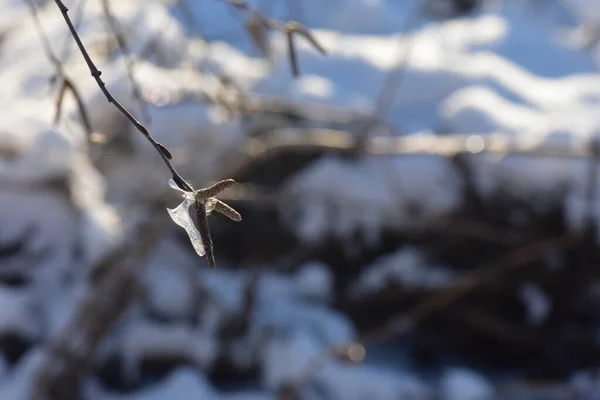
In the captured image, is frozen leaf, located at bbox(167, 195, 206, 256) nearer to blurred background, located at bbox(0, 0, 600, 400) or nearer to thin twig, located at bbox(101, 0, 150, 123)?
thin twig, located at bbox(101, 0, 150, 123)

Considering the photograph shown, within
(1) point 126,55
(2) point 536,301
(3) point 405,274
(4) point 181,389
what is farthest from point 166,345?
(1) point 126,55

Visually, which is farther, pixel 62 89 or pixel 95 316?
pixel 95 316

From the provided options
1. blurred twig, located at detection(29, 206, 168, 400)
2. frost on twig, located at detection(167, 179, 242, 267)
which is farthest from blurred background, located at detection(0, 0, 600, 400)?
frost on twig, located at detection(167, 179, 242, 267)

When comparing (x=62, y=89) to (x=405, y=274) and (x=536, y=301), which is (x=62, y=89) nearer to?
(x=405, y=274)

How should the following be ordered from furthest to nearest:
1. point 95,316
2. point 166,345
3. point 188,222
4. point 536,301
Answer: point 536,301
point 166,345
point 95,316
point 188,222

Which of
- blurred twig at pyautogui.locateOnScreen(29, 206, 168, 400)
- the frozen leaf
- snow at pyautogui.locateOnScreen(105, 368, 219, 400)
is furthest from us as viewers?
snow at pyautogui.locateOnScreen(105, 368, 219, 400)

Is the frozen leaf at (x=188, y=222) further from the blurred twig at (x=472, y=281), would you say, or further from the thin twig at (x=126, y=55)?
the blurred twig at (x=472, y=281)
